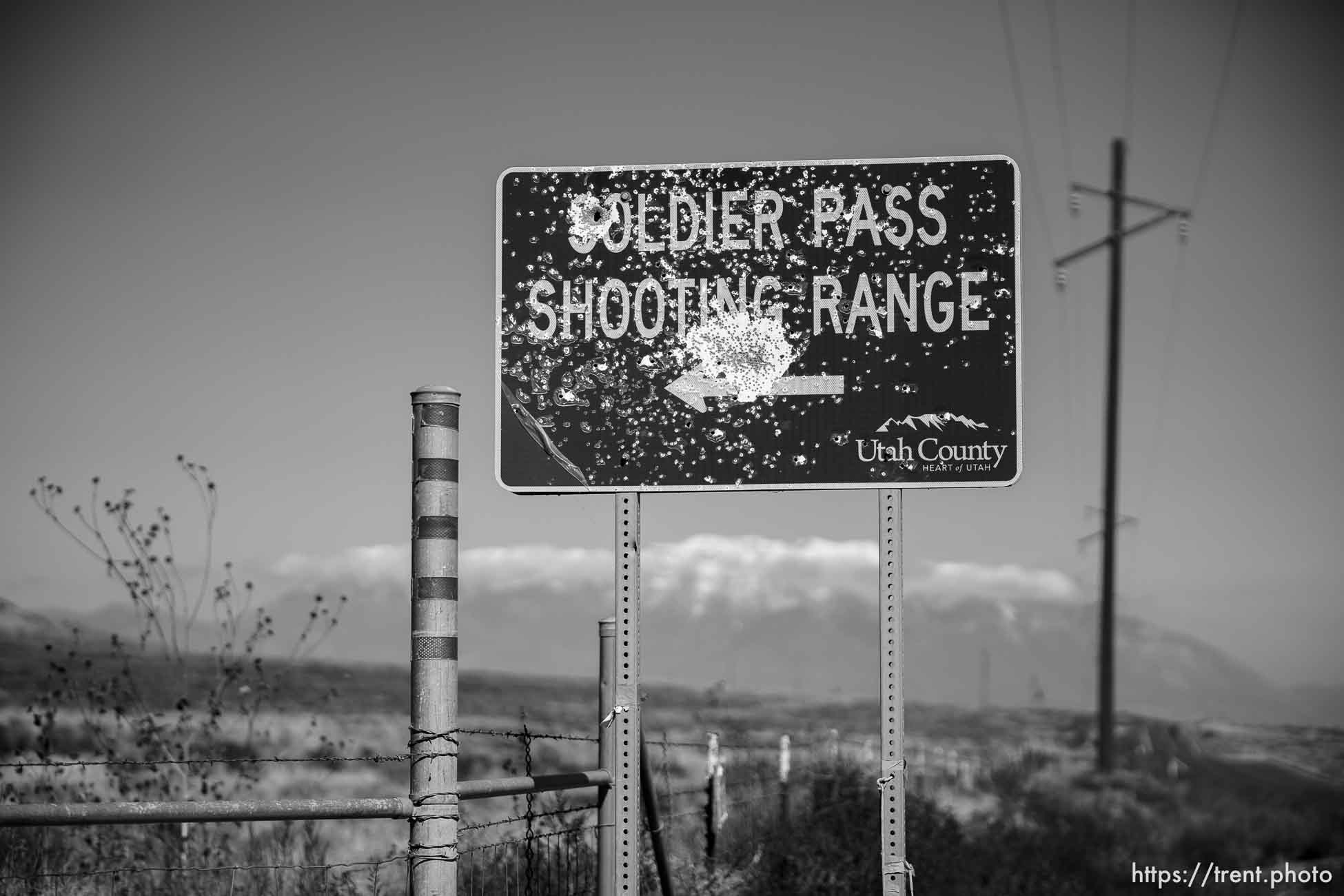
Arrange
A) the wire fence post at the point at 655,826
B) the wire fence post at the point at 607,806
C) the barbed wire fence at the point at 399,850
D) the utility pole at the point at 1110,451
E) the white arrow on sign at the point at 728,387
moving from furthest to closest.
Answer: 1. the utility pole at the point at 1110,451
2. the wire fence post at the point at 655,826
3. the barbed wire fence at the point at 399,850
4. the wire fence post at the point at 607,806
5. the white arrow on sign at the point at 728,387

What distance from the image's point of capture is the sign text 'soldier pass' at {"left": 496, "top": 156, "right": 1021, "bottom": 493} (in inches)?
274

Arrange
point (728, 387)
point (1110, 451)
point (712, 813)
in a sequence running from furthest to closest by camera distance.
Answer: point (1110, 451), point (712, 813), point (728, 387)

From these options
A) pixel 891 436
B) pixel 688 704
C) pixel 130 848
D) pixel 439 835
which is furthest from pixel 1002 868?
pixel 688 704

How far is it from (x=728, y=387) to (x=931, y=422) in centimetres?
91

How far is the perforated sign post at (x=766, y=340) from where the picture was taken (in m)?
6.96

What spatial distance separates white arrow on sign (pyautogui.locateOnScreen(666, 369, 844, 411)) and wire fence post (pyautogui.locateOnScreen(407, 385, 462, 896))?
49.3 inches

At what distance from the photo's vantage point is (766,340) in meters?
7.03

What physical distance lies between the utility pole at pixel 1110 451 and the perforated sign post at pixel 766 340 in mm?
17374

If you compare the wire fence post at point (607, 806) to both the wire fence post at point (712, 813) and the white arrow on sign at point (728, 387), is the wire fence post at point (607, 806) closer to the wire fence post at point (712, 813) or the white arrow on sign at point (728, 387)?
the white arrow on sign at point (728, 387)

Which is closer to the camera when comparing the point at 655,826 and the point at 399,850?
the point at 655,826

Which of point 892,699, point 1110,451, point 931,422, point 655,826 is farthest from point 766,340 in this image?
point 1110,451

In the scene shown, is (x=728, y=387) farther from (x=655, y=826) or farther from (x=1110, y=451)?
(x=1110, y=451)

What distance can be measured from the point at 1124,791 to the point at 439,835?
19802 millimetres

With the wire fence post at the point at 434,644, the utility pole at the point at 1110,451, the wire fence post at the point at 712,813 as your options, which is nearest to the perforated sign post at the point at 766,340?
the wire fence post at the point at 434,644
